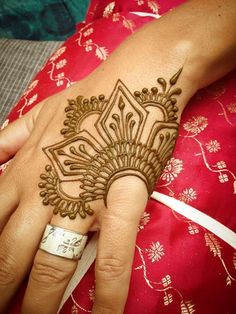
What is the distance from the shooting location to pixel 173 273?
691mm

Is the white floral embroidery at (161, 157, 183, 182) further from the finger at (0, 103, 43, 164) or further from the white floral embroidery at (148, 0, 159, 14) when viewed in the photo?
the white floral embroidery at (148, 0, 159, 14)

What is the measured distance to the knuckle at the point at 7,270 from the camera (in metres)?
0.67

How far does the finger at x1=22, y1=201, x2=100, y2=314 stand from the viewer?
0.64m

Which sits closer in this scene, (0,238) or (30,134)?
(0,238)

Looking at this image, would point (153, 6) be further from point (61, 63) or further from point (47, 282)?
point (47, 282)

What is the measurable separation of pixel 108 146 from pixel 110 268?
0.26 metres

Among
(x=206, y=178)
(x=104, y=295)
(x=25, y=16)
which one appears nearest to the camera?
(x=104, y=295)

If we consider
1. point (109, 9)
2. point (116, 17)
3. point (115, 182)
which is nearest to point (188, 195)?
point (115, 182)

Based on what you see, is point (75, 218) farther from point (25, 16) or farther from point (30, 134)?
point (25, 16)

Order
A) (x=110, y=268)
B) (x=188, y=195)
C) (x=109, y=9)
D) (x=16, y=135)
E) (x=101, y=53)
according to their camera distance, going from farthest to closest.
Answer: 1. (x=109, y=9)
2. (x=101, y=53)
3. (x=16, y=135)
4. (x=188, y=195)
5. (x=110, y=268)

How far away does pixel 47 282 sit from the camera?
645 millimetres

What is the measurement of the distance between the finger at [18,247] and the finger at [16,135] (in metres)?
0.26

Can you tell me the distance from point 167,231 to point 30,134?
0.43m

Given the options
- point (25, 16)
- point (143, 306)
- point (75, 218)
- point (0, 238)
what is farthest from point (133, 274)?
point (25, 16)
